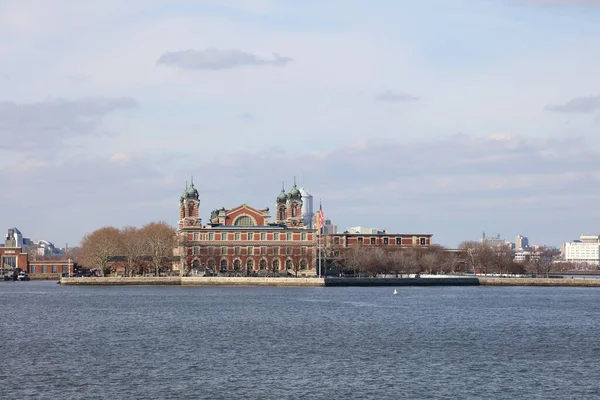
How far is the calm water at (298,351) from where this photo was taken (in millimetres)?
46094

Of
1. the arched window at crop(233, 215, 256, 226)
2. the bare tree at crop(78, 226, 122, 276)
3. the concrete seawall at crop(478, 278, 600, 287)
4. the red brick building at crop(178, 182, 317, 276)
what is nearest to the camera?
the concrete seawall at crop(478, 278, 600, 287)

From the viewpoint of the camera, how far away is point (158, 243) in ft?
545

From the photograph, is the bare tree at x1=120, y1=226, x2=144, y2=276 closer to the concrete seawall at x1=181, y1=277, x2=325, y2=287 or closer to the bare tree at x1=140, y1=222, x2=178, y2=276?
the bare tree at x1=140, y1=222, x2=178, y2=276

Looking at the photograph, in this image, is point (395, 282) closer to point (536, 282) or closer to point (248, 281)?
point (248, 281)

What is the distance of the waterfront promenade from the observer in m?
152

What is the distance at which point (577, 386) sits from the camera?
47156mm

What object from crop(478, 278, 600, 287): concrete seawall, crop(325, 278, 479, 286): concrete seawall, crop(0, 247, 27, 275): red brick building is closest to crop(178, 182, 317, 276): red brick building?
crop(325, 278, 479, 286): concrete seawall

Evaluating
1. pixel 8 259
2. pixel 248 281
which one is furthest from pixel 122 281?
pixel 8 259

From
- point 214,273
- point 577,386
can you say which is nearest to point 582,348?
point 577,386

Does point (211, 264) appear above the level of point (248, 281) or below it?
above

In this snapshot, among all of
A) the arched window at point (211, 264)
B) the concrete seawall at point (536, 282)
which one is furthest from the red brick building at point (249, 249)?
the concrete seawall at point (536, 282)

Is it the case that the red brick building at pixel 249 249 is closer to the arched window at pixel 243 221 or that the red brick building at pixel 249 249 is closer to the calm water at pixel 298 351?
the arched window at pixel 243 221

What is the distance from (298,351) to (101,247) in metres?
111

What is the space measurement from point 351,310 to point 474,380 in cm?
4413
